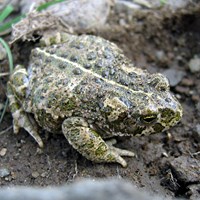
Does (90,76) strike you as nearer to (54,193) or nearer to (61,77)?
(61,77)

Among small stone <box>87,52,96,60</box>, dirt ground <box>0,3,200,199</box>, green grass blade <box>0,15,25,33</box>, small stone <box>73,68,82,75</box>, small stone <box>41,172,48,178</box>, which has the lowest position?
small stone <box>41,172,48,178</box>

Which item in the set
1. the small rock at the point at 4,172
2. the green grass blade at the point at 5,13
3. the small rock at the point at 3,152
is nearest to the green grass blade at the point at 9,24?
the green grass blade at the point at 5,13

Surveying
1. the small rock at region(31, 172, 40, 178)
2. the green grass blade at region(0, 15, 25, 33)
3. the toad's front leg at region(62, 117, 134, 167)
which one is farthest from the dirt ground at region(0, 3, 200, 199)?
the green grass blade at region(0, 15, 25, 33)

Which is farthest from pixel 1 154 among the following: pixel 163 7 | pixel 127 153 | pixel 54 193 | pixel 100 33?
pixel 163 7

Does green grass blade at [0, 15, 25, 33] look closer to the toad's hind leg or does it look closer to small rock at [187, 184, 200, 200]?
the toad's hind leg

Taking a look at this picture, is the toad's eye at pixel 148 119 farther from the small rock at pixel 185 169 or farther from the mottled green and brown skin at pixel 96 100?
the small rock at pixel 185 169

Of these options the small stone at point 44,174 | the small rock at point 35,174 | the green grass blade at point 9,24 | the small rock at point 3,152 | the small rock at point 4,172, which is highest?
the green grass blade at point 9,24

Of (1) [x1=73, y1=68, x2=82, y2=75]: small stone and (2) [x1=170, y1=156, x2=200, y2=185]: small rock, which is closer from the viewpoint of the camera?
(2) [x1=170, y1=156, x2=200, y2=185]: small rock
